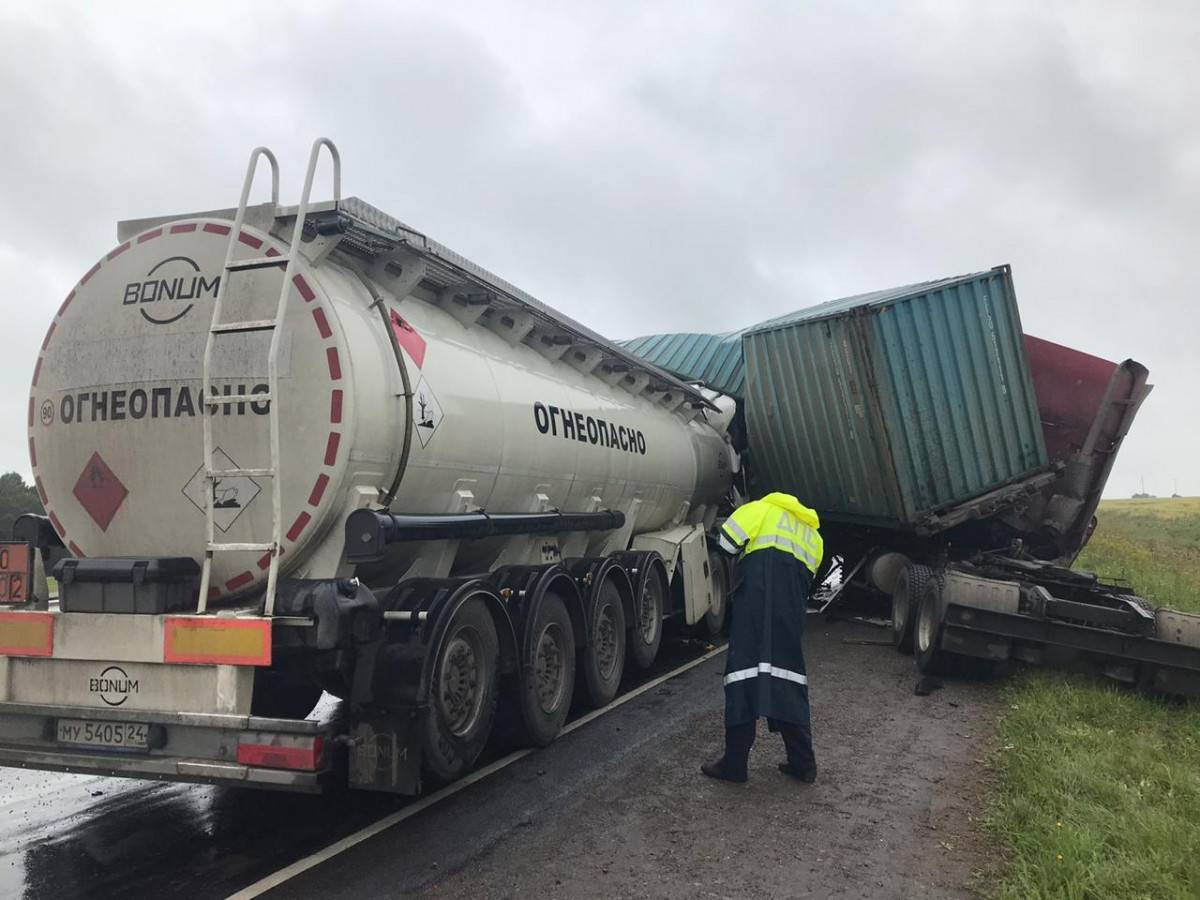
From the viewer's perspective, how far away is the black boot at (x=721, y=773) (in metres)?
5.12

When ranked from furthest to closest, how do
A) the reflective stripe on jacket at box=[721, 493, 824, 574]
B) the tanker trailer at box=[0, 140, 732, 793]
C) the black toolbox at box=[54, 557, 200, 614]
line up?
the reflective stripe on jacket at box=[721, 493, 824, 574] < the black toolbox at box=[54, 557, 200, 614] < the tanker trailer at box=[0, 140, 732, 793]

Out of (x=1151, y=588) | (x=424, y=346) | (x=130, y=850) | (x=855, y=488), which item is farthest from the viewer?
(x=1151, y=588)

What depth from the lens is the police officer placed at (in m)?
5.12

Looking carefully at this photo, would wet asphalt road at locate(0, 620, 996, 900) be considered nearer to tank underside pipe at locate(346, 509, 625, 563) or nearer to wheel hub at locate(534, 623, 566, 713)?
wheel hub at locate(534, 623, 566, 713)

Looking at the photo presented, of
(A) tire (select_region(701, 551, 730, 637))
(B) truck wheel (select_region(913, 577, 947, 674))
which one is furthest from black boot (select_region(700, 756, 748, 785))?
(A) tire (select_region(701, 551, 730, 637))

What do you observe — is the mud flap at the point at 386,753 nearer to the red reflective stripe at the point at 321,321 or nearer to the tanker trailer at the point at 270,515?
the tanker trailer at the point at 270,515

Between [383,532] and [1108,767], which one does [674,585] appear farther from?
[383,532]

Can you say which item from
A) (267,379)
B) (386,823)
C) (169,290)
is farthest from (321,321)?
(386,823)

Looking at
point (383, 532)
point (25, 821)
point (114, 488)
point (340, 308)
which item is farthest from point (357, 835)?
point (340, 308)

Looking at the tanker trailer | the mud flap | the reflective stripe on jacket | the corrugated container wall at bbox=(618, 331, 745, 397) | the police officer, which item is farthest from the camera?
the corrugated container wall at bbox=(618, 331, 745, 397)

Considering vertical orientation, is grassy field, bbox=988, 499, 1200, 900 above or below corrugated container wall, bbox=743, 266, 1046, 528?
below

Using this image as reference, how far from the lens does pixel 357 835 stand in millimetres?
4406

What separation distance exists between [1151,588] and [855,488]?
17.5 ft

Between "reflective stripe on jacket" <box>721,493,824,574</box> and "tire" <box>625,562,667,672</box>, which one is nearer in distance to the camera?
"reflective stripe on jacket" <box>721,493,824,574</box>
